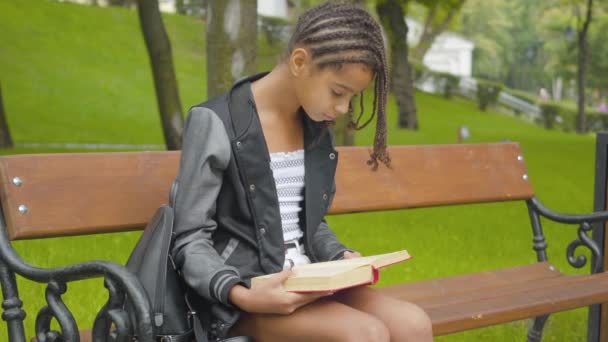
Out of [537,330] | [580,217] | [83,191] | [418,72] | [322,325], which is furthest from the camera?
[418,72]

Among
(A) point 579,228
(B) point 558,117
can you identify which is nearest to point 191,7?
(B) point 558,117

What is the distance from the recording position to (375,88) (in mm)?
2779

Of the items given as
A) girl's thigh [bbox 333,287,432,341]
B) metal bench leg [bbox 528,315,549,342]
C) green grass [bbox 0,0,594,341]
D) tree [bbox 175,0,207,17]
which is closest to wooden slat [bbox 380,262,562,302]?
metal bench leg [bbox 528,315,549,342]

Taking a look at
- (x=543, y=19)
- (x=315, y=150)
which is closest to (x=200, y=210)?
(x=315, y=150)

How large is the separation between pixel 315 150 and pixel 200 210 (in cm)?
48

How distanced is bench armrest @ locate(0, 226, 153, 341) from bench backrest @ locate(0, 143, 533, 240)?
13cm

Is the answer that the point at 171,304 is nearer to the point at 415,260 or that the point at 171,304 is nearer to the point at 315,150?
the point at 315,150

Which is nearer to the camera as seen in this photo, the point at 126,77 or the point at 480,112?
the point at 126,77

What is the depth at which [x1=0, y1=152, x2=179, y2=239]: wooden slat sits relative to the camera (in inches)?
112

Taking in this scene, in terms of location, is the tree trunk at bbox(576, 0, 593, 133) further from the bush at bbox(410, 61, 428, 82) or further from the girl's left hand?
the girl's left hand

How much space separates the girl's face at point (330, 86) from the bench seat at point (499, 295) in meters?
0.85

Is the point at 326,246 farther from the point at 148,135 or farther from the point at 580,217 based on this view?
the point at 148,135

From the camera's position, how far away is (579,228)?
13.6 ft

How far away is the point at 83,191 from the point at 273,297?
0.91 meters
